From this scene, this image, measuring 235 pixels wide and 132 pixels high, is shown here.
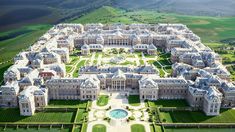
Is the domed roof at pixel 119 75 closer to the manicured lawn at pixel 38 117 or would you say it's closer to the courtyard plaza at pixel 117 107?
the courtyard plaza at pixel 117 107

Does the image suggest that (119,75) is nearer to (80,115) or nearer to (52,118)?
(80,115)

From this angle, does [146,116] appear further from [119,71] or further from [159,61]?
[159,61]

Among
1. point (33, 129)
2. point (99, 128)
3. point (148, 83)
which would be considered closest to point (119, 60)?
point (148, 83)

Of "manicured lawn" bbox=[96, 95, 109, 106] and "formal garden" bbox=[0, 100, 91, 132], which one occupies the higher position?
"manicured lawn" bbox=[96, 95, 109, 106]

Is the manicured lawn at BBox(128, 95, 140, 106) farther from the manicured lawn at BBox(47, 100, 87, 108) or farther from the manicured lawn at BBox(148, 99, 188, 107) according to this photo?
the manicured lawn at BBox(47, 100, 87, 108)

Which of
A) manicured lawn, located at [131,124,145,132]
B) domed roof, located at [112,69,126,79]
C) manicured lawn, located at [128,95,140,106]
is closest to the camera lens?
manicured lawn, located at [131,124,145,132]

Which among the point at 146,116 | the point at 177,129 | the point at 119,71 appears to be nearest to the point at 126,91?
the point at 119,71

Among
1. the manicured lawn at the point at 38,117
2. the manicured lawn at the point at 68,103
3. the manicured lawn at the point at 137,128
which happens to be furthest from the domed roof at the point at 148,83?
the manicured lawn at the point at 38,117

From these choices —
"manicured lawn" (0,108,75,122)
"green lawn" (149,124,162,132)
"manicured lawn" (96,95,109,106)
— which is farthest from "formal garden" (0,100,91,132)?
"green lawn" (149,124,162,132)

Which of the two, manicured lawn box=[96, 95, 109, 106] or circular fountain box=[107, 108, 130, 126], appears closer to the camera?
circular fountain box=[107, 108, 130, 126]
